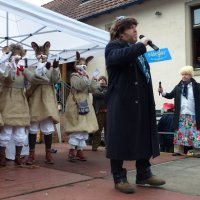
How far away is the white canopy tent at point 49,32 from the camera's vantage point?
5691 mm

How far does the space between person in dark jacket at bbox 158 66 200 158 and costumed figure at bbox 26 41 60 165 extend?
2.24 m

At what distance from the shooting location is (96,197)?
3.84 meters

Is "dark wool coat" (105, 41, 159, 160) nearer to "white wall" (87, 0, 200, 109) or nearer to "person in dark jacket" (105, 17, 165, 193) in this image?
"person in dark jacket" (105, 17, 165, 193)

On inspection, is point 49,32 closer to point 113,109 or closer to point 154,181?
point 113,109

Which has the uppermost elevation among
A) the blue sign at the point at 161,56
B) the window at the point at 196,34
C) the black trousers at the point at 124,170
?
the window at the point at 196,34

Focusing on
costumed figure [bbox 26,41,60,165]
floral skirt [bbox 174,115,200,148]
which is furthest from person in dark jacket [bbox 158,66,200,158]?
costumed figure [bbox 26,41,60,165]

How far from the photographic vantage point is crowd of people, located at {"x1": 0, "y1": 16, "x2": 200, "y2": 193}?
4012mm

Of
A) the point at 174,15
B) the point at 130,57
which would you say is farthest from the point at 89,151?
the point at 174,15

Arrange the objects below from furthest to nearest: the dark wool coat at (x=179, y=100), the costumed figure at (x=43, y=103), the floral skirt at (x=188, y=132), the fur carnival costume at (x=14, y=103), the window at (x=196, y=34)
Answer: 1. the window at (x=196, y=34)
2. the floral skirt at (x=188, y=132)
3. the dark wool coat at (x=179, y=100)
4. the costumed figure at (x=43, y=103)
5. the fur carnival costume at (x=14, y=103)

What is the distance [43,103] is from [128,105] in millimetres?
2100

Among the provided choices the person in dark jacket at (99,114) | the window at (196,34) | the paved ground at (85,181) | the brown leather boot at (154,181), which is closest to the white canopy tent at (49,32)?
the person in dark jacket at (99,114)

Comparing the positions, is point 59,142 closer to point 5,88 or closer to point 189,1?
point 5,88

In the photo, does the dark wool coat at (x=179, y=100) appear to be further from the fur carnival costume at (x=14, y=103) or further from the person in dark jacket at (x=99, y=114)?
the fur carnival costume at (x=14, y=103)

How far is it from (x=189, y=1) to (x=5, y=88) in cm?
712
